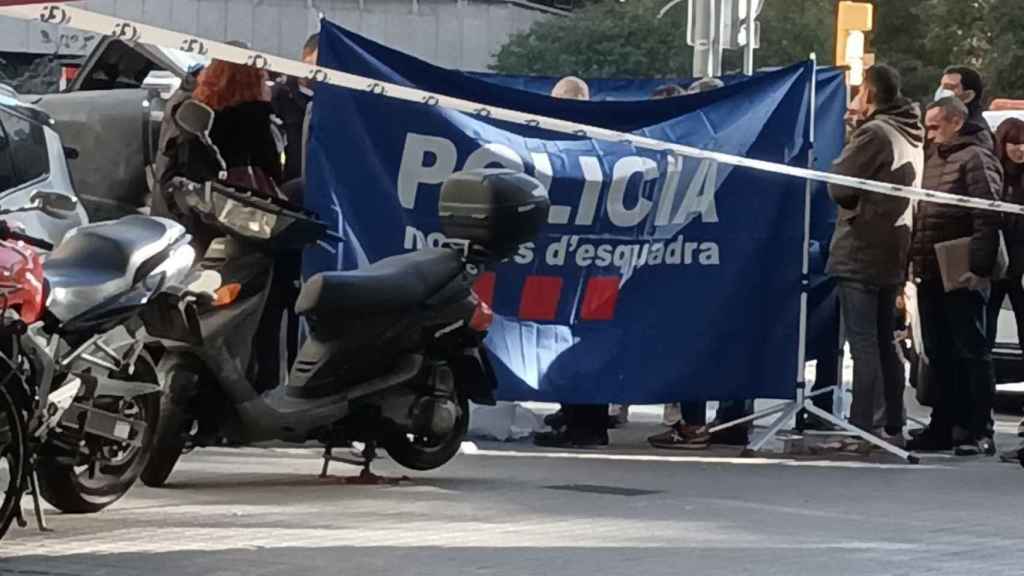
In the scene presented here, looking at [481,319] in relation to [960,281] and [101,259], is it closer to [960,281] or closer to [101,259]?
[101,259]

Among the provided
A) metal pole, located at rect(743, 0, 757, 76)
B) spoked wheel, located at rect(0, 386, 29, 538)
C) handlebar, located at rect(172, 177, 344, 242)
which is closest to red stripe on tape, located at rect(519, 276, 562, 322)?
handlebar, located at rect(172, 177, 344, 242)

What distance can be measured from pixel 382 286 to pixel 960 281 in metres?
3.91

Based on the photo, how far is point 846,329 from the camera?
488 inches

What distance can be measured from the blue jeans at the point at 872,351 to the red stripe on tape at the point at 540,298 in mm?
1682

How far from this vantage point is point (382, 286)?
10.1 m

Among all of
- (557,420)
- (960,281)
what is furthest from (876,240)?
(557,420)

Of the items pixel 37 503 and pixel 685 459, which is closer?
pixel 37 503

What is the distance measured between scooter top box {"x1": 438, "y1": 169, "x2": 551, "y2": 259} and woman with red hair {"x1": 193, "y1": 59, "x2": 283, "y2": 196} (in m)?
0.94

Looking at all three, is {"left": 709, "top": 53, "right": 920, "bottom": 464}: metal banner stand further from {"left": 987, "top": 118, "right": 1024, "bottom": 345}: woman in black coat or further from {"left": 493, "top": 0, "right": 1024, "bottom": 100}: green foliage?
{"left": 493, "top": 0, "right": 1024, "bottom": 100}: green foliage

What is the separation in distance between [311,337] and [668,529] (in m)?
2.00

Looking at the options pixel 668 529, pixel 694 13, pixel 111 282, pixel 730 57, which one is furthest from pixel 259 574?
pixel 730 57

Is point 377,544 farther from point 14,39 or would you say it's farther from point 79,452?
point 14,39

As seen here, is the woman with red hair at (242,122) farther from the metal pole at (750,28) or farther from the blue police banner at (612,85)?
the metal pole at (750,28)

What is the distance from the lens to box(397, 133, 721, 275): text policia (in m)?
11.6
